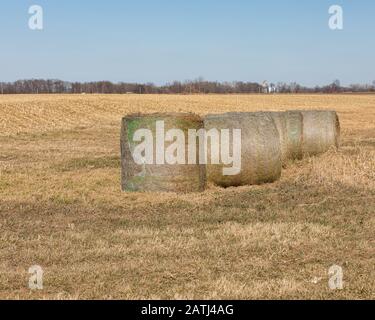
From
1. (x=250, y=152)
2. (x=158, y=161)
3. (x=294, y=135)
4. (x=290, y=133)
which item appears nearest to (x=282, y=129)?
(x=290, y=133)

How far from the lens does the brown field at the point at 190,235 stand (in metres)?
6.10

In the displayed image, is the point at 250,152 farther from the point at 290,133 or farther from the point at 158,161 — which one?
the point at 290,133

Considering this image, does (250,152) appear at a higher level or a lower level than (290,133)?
lower

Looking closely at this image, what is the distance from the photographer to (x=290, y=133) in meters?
15.6

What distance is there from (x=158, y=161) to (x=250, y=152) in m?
2.03

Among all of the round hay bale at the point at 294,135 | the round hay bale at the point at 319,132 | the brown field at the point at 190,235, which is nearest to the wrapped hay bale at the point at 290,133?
the round hay bale at the point at 294,135

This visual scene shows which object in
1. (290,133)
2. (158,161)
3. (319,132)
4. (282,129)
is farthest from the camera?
(319,132)

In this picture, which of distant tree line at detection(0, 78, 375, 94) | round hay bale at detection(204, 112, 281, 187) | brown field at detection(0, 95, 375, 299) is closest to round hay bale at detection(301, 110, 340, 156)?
brown field at detection(0, 95, 375, 299)

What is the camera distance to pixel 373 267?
671cm

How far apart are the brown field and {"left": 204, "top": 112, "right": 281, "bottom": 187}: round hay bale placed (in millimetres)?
313

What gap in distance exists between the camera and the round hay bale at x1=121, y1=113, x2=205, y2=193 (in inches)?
450

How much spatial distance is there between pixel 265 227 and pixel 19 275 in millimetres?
3581
